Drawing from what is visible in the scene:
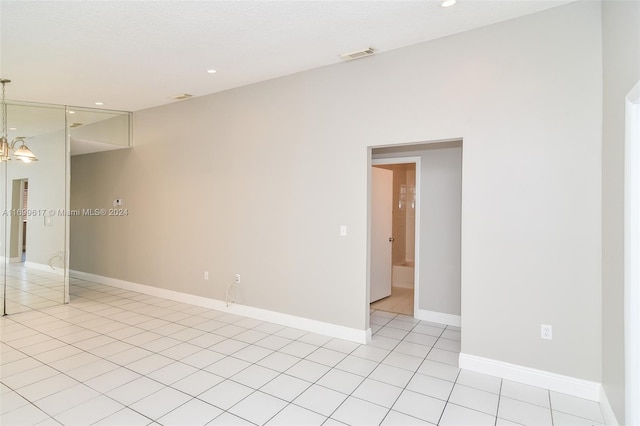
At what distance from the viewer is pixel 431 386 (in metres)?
2.82

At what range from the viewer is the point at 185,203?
523 cm

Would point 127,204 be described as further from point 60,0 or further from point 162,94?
point 60,0

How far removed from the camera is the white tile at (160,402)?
8.04 feet

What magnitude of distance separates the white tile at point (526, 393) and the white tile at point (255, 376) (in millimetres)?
1922

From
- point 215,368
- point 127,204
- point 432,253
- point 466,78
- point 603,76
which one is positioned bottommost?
point 215,368

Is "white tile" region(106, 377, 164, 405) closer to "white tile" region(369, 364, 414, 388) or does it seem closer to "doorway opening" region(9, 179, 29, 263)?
"white tile" region(369, 364, 414, 388)

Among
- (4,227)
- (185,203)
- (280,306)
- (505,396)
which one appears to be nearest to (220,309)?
(280,306)

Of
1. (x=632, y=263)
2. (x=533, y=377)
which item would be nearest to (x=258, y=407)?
(x=533, y=377)

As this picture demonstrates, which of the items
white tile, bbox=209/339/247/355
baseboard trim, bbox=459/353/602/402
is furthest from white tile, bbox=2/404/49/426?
baseboard trim, bbox=459/353/602/402

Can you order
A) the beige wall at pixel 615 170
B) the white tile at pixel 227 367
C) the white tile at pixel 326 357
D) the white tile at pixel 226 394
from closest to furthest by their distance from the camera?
the beige wall at pixel 615 170 → the white tile at pixel 226 394 → the white tile at pixel 227 367 → the white tile at pixel 326 357

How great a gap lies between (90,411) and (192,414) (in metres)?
0.75

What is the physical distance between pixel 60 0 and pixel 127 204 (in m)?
3.97

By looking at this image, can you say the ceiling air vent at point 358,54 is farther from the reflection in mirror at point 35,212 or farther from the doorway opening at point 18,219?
the doorway opening at point 18,219

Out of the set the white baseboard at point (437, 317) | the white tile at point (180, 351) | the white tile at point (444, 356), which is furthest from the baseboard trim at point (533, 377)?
the white tile at point (180, 351)
